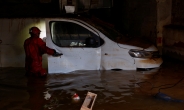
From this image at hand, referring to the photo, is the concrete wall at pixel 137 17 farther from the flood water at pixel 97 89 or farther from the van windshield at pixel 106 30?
the van windshield at pixel 106 30

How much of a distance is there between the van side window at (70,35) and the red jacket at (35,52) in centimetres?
39

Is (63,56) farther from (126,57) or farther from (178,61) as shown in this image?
(178,61)

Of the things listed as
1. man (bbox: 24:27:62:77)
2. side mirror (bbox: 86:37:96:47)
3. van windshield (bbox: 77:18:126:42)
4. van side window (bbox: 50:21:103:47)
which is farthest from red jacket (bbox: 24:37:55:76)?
van windshield (bbox: 77:18:126:42)

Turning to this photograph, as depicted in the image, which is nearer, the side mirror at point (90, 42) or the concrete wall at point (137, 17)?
the side mirror at point (90, 42)

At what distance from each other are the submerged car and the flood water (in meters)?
0.22

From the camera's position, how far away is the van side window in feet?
27.0

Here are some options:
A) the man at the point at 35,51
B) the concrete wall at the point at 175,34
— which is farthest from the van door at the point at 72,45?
the concrete wall at the point at 175,34

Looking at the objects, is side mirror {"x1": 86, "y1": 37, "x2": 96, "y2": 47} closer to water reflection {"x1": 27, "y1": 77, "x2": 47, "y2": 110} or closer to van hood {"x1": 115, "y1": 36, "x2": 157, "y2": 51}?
van hood {"x1": 115, "y1": 36, "x2": 157, "y2": 51}

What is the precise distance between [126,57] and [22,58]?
309cm

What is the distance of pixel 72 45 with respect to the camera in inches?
324

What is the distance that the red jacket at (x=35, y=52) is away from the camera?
26.3ft

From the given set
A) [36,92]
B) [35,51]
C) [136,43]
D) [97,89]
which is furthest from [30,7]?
[97,89]

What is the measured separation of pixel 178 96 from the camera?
650 centimetres

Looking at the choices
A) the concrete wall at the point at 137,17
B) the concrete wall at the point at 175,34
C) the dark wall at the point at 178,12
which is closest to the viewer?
the concrete wall at the point at 175,34
